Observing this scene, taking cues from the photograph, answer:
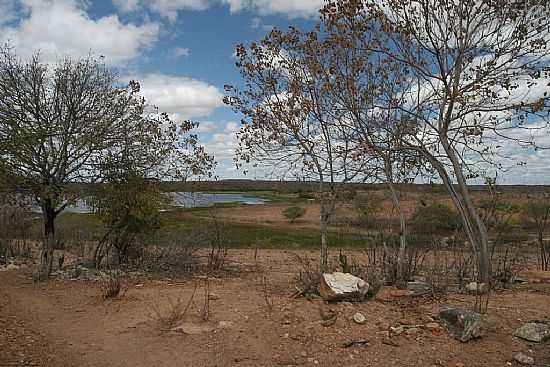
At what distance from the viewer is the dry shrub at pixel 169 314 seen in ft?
25.0

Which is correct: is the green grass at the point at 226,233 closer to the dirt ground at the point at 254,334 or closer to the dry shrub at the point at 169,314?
the dirt ground at the point at 254,334

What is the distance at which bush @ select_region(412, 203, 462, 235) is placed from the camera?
2598 cm

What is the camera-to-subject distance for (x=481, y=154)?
9461 millimetres

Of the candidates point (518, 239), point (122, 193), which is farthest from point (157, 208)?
point (518, 239)

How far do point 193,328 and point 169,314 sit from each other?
2.96 ft

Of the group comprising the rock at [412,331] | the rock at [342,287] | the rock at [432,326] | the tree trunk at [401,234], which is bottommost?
the rock at [412,331]

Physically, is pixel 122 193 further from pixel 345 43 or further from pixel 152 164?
pixel 345 43

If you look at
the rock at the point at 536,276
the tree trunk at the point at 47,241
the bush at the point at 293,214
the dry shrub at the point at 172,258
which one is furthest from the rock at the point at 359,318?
the bush at the point at 293,214

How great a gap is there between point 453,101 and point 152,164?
24.5 ft

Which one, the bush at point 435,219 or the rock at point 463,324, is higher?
the bush at point 435,219

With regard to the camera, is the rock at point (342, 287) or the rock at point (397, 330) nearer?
the rock at point (397, 330)

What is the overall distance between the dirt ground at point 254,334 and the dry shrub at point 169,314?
10 cm

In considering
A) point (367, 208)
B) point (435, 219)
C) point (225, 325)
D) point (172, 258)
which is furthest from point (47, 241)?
point (435, 219)

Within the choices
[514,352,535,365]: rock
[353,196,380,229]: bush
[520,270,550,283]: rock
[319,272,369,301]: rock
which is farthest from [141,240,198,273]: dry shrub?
[514,352,535,365]: rock
